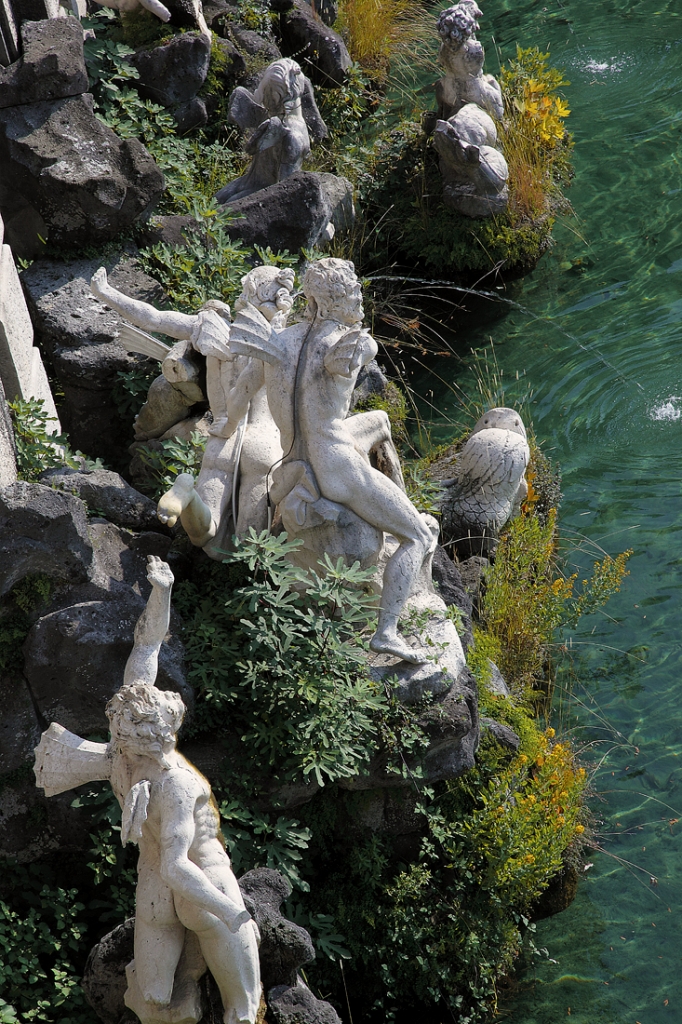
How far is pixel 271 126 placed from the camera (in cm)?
847

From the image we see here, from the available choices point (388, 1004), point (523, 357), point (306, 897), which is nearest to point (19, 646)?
point (306, 897)

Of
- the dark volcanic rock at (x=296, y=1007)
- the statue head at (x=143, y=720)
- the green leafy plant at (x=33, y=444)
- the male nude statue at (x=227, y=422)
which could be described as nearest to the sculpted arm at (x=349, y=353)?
the male nude statue at (x=227, y=422)

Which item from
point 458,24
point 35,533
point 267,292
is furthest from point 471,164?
point 35,533

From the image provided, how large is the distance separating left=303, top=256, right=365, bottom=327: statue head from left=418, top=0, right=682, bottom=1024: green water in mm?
3057

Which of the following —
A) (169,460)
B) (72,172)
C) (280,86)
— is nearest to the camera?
Answer: (169,460)

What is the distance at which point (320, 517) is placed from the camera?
529 cm

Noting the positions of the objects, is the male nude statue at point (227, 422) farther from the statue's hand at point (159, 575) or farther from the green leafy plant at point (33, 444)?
the statue's hand at point (159, 575)

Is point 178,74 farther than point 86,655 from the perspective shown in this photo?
Yes

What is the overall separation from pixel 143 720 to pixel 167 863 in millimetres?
494

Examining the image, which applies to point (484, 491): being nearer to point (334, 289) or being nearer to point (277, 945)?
point (334, 289)

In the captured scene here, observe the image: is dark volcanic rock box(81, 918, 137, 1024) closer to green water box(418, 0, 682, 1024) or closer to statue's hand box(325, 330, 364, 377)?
green water box(418, 0, 682, 1024)

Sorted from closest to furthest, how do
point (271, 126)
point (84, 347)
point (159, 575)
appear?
point (159, 575) < point (84, 347) < point (271, 126)

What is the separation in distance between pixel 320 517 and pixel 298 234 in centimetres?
334

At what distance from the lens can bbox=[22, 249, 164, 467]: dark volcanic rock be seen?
7078 mm
